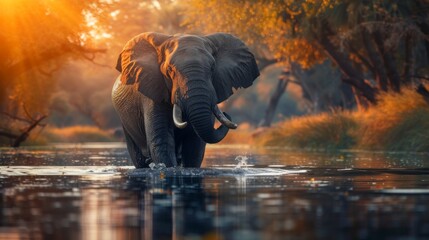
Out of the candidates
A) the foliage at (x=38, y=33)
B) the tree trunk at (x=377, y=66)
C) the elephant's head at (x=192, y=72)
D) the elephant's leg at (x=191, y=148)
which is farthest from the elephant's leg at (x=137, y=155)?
the tree trunk at (x=377, y=66)

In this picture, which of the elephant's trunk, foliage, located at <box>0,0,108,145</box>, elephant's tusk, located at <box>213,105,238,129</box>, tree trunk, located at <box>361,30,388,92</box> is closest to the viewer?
the elephant's trunk

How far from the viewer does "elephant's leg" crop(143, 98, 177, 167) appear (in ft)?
56.2

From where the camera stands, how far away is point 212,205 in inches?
446

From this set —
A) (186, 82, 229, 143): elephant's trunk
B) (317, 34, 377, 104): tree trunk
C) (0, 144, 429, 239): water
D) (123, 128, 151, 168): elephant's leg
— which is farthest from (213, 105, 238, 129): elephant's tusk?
(317, 34, 377, 104): tree trunk

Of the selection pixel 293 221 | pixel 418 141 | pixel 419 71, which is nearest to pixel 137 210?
pixel 293 221

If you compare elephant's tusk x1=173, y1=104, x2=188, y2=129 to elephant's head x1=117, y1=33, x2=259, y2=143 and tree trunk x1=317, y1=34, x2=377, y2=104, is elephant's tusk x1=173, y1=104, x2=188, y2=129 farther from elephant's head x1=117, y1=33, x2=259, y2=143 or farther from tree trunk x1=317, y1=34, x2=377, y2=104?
tree trunk x1=317, y1=34, x2=377, y2=104

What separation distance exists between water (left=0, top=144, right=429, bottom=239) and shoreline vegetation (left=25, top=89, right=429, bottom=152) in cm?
1317

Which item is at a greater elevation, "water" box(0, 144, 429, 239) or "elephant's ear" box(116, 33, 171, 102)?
"elephant's ear" box(116, 33, 171, 102)

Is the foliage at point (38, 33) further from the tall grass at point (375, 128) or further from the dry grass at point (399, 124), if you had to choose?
the dry grass at point (399, 124)

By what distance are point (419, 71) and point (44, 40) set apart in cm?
1444

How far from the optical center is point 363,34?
3856 cm

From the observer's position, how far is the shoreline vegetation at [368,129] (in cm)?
3100

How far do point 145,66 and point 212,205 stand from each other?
6.88m

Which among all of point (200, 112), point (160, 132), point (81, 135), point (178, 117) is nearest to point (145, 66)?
point (160, 132)
